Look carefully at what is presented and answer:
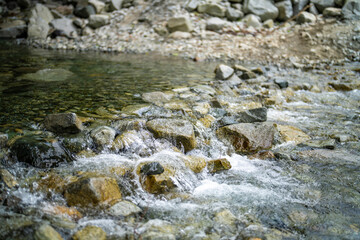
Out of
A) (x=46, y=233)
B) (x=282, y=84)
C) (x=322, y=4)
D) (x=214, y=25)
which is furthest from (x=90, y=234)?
(x=322, y=4)

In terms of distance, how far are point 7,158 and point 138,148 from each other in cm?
128

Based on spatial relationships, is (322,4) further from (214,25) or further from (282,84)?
(282,84)

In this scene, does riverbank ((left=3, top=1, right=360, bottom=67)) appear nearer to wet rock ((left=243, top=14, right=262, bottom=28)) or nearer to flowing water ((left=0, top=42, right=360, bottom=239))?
wet rock ((left=243, top=14, right=262, bottom=28))

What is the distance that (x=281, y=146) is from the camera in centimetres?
379

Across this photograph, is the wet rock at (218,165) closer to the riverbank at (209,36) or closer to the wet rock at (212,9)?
the riverbank at (209,36)

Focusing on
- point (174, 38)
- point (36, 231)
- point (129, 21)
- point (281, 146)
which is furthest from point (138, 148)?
point (129, 21)

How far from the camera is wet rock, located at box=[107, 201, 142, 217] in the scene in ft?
7.22

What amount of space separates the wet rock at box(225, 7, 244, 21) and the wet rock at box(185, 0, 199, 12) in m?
1.59

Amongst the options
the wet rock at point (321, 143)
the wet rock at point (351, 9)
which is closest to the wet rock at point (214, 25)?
the wet rock at point (351, 9)

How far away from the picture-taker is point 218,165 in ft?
10.3

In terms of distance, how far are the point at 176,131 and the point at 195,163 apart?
52 centimetres

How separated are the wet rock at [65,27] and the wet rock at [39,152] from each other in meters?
12.0

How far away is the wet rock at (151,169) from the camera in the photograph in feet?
8.76

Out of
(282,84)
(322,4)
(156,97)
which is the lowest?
(282,84)
